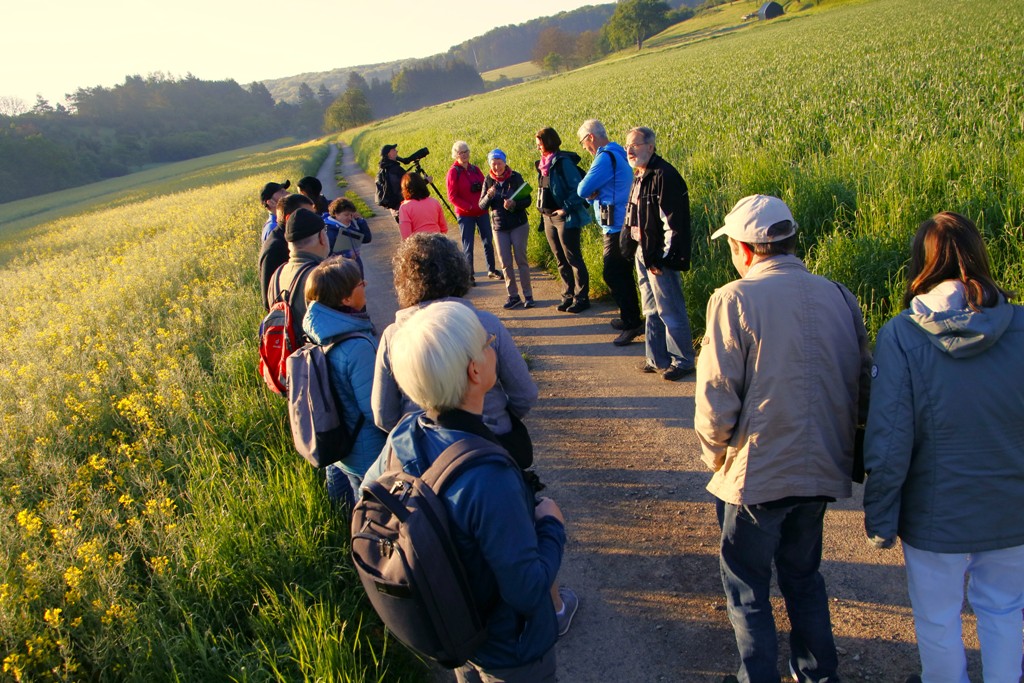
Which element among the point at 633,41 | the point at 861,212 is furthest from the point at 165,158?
the point at 861,212

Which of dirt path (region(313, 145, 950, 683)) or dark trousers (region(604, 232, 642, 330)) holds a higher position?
dark trousers (region(604, 232, 642, 330))

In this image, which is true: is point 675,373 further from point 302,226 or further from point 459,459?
point 459,459

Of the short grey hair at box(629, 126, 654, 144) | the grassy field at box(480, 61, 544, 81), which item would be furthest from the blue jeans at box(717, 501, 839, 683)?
the grassy field at box(480, 61, 544, 81)

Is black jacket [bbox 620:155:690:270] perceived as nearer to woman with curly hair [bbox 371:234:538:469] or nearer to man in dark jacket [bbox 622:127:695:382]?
man in dark jacket [bbox 622:127:695:382]

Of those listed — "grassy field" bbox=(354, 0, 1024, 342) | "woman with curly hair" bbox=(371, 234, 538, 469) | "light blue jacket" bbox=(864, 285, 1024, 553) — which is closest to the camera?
"light blue jacket" bbox=(864, 285, 1024, 553)

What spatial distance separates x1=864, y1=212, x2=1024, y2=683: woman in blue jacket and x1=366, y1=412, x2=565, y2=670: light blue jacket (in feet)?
4.05

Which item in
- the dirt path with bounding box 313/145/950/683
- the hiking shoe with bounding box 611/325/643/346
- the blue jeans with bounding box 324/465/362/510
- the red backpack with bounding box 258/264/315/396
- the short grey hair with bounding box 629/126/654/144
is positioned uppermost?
the short grey hair with bounding box 629/126/654/144

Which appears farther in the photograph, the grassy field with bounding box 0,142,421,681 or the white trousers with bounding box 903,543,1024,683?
the grassy field with bounding box 0,142,421,681

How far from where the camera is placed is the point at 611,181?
19.6ft

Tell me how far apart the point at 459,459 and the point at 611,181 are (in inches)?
189

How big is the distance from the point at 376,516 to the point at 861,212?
580cm

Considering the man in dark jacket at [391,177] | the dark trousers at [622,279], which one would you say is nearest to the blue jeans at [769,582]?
the dark trousers at [622,279]

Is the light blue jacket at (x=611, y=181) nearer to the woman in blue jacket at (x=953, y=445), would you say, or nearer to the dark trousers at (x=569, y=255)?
the dark trousers at (x=569, y=255)

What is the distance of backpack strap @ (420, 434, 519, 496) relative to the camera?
1.65 meters
